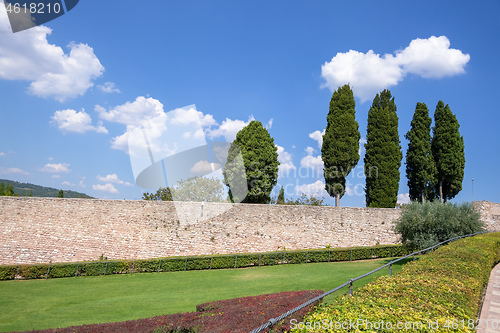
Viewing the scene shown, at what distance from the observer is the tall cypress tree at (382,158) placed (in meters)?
28.8

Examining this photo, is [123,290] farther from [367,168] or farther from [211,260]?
[367,168]

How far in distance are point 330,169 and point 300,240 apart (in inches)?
325

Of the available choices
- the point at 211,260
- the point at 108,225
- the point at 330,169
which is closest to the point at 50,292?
the point at 108,225

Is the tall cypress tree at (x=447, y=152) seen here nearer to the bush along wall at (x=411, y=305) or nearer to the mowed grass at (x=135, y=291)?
the mowed grass at (x=135, y=291)

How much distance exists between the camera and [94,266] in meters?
18.4

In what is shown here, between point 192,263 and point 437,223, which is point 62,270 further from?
point 437,223

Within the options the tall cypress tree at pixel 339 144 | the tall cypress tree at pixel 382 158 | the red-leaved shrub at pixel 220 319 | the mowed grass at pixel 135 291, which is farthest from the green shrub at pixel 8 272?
the tall cypress tree at pixel 382 158

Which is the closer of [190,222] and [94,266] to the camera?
[94,266]

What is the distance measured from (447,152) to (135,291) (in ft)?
104

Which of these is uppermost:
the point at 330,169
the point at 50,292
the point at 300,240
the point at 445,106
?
the point at 445,106

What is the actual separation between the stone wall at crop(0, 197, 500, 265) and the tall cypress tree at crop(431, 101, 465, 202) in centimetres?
1159

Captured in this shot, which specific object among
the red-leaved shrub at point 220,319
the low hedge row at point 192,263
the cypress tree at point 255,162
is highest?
the cypress tree at point 255,162

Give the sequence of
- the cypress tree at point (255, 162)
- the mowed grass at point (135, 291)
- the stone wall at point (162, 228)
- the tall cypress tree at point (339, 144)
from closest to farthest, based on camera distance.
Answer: the mowed grass at point (135, 291) < the stone wall at point (162, 228) < the tall cypress tree at point (339, 144) < the cypress tree at point (255, 162)

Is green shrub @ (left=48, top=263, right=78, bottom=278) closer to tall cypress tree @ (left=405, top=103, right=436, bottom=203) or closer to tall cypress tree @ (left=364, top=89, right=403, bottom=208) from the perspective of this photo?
tall cypress tree @ (left=364, top=89, right=403, bottom=208)
